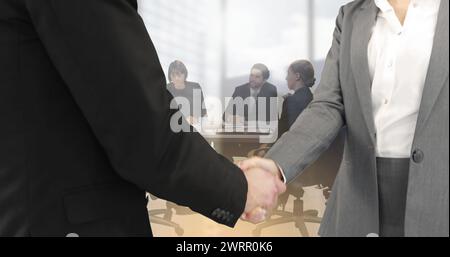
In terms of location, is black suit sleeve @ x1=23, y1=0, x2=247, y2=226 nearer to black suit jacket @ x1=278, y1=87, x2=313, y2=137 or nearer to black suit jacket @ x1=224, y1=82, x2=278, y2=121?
black suit jacket @ x1=278, y1=87, x2=313, y2=137

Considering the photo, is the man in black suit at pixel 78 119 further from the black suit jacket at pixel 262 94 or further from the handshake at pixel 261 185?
the black suit jacket at pixel 262 94

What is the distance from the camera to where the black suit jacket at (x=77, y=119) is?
0.72 m

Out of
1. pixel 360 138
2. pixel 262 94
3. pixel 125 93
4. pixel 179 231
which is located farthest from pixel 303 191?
pixel 125 93

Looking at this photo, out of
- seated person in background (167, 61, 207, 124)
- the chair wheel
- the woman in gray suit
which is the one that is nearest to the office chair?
seated person in background (167, 61, 207, 124)

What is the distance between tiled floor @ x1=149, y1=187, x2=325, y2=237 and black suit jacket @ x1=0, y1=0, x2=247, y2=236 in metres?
0.24

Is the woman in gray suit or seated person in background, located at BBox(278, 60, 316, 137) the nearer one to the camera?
the woman in gray suit

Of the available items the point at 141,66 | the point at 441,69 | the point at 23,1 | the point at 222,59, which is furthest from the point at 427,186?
the point at 222,59

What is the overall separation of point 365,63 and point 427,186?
27 centimetres

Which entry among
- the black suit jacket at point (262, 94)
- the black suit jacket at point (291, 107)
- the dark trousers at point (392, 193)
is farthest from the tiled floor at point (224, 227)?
the black suit jacket at point (262, 94)

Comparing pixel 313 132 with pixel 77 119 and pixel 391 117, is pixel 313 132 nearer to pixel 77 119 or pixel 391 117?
pixel 391 117

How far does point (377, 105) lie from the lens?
2.82 feet

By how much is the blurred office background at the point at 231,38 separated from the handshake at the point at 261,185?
1.42ft

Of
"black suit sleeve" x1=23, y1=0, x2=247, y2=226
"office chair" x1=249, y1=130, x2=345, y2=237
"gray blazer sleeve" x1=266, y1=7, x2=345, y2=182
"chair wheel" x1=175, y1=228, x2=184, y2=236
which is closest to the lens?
"black suit sleeve" x1=23, y1=0, x2=247, y2=226

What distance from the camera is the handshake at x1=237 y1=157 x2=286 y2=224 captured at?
1.07 meters
